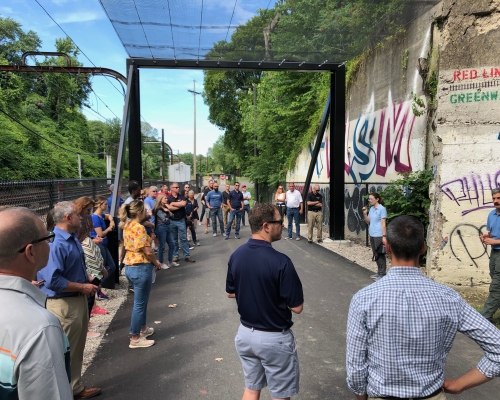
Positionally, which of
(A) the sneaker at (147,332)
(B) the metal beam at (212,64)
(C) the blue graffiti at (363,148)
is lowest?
(A) the sneaker at (147,332)

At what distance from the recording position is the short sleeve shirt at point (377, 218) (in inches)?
301

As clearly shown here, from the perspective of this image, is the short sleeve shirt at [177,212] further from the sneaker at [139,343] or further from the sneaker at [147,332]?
the sneaker at [139,343]

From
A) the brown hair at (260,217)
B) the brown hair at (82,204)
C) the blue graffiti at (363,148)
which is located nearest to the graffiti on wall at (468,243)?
the blue graffiti at (363,148)

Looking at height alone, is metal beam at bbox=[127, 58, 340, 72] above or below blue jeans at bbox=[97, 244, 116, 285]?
above

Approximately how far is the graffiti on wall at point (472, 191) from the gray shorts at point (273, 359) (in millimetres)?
5742

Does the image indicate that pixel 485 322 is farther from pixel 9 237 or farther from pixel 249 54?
pixel 249 54

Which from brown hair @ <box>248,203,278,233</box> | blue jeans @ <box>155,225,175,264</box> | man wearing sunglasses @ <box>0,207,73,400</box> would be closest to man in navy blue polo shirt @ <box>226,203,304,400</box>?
brown hair @ <box>248,203,278,233</box>

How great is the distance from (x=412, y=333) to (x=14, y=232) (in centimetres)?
185

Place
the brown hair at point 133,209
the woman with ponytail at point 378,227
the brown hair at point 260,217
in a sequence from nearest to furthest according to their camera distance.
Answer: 1. the brown hair at point 260,217
2. the brown hair at point 133,209
3. the woman with ponytail at point 378,227

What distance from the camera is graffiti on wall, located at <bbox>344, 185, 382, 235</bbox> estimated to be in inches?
499

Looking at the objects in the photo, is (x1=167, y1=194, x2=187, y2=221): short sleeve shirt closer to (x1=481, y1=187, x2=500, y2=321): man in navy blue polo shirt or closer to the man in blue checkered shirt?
(x1=481, y1=187, x2=500, y2=321): man in navy blue polo shirt

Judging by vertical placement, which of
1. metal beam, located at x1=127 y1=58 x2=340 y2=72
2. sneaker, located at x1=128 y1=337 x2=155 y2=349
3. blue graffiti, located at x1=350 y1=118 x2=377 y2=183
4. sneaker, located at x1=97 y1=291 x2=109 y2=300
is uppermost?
metal beam, located at x1=127 y1=58 x2=340 y2=72

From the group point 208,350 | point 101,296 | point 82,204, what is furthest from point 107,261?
point 208,350

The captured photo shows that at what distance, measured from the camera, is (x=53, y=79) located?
43.0m
